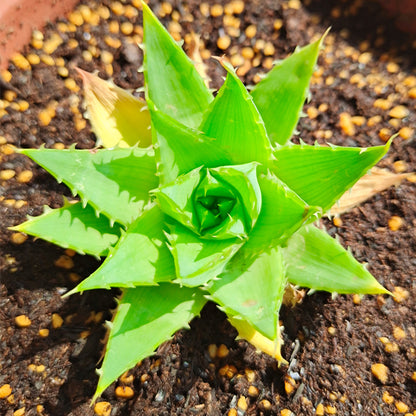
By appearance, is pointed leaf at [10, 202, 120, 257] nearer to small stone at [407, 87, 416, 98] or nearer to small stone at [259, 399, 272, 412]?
small stone at [259, 399, 272, 412]

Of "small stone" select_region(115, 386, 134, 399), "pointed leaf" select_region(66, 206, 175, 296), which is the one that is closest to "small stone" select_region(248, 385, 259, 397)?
"small stone" select_region(115, 386, 134, 399)

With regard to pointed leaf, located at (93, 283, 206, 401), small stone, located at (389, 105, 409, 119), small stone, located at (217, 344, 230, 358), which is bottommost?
small stone, located at (217, 344, 230, 358)

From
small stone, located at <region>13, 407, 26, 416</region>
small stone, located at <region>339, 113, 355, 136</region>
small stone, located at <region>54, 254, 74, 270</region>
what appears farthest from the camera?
small stone, located at <region>339, 113, 355, 136</region>

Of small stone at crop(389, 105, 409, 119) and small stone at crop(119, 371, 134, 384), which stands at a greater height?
small stone at crop(389, 105, 409, 119)

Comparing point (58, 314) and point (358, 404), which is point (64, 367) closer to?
point (58, 314)

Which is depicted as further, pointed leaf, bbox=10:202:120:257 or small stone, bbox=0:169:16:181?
small stone, bbox=0:169:16:181

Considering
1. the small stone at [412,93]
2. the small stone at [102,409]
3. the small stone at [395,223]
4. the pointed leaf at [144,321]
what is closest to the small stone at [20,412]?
the small stone at [102,409]

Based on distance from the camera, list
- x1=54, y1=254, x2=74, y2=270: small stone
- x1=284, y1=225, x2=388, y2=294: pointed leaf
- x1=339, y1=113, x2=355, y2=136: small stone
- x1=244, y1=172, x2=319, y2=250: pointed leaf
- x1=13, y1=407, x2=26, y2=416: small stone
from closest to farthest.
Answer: x1=244, y1=172, x2=319, y2=250: pointed leaf < x1=284, y1=225, x2=388, y2=294: pointed leaf < x1=13, y1=407, x2=26, y2=416: small stone < x1=54, y1=254, x2=74, y2=270: small stone < x1=339, y1=113, x2=355, y2=136: small stone

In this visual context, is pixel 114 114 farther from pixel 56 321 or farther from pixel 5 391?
pixel 5 391
